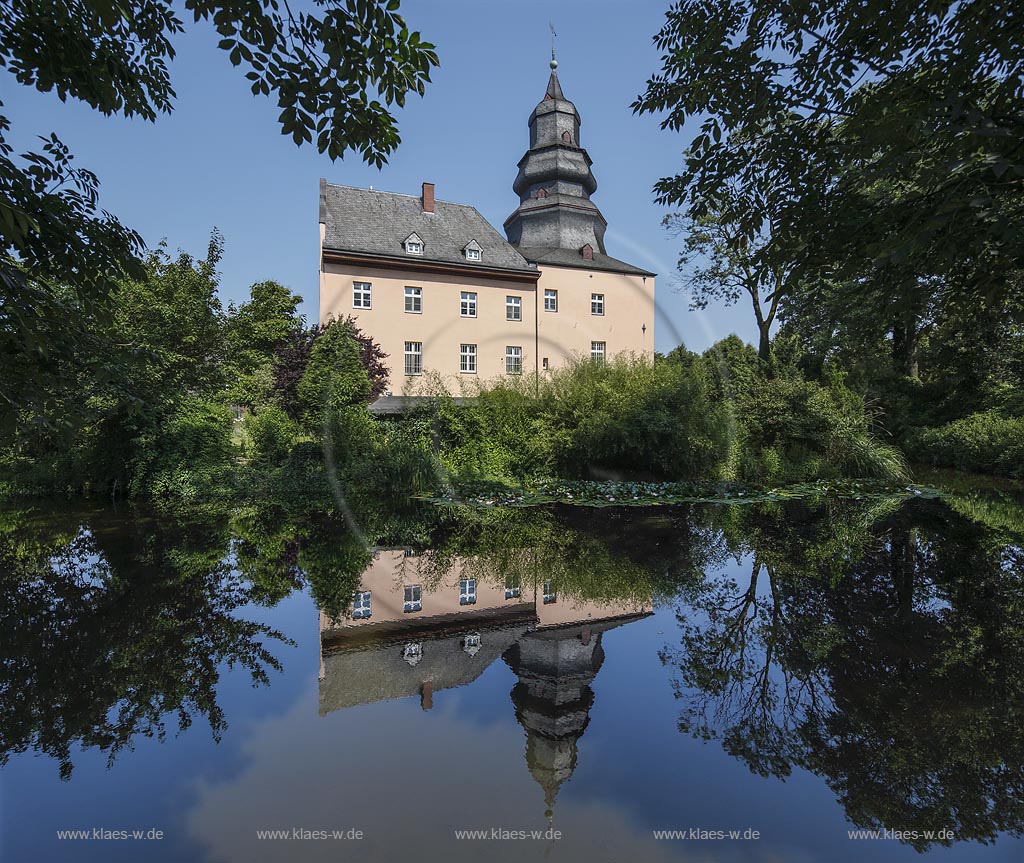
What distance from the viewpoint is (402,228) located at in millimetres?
26812

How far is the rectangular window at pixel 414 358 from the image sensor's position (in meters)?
25.5

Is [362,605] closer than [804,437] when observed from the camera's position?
Yes

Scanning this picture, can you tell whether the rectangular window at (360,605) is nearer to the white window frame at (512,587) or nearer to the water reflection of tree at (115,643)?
the water reflection of tree at (115,643)

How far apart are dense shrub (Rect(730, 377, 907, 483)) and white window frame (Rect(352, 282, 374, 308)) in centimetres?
1702

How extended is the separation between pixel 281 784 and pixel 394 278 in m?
24.6

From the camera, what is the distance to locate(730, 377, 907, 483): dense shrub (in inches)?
674

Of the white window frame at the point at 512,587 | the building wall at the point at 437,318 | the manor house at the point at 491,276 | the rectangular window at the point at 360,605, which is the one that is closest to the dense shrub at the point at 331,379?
the manor house at the point at 491,276

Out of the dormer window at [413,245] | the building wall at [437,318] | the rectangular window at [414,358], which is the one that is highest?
Answer: the dormer window at [413,245]

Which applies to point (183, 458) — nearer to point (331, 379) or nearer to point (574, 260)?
point (331, 379)

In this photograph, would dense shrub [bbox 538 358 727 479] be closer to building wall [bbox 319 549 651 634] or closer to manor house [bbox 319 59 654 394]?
manor house [bbox 319 59 654 394]

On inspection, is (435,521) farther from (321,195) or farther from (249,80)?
(321,195)

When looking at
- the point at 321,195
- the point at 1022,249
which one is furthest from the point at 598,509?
the point at 321,195

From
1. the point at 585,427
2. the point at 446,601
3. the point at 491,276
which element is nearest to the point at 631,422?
the point at 585,427

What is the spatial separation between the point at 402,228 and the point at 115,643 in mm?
25567
